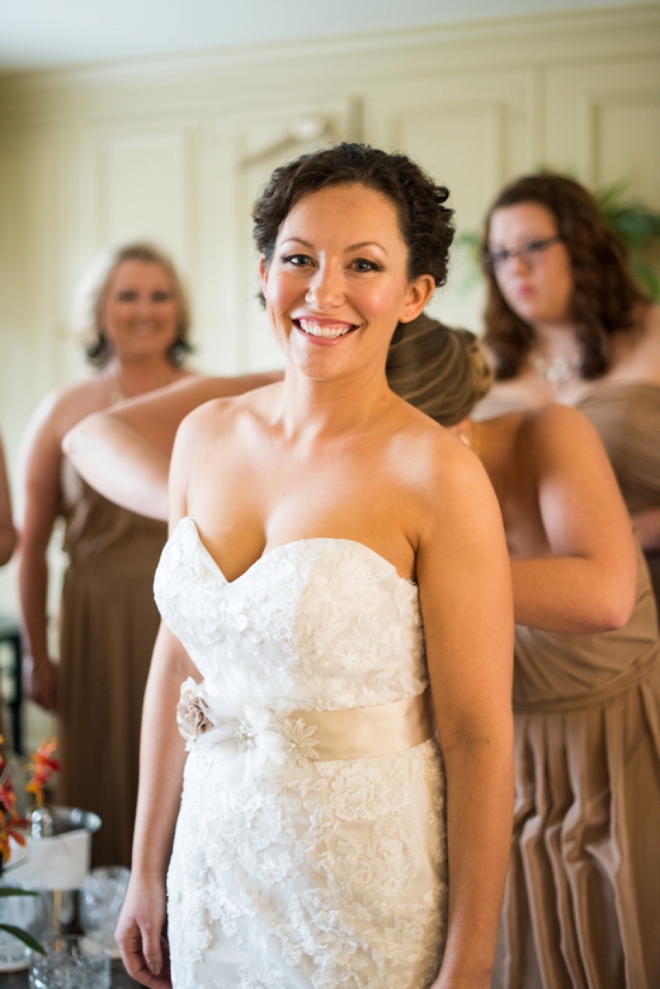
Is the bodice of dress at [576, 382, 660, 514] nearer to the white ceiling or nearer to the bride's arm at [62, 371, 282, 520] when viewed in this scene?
the bride's arm at [62, 371, 282, 520]

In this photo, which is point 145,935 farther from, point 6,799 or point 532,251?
point 532,251

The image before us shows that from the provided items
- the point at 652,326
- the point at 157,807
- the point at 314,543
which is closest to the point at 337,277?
the point at 314,543

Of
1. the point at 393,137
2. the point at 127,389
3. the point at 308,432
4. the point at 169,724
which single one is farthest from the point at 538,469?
the point at 393,137

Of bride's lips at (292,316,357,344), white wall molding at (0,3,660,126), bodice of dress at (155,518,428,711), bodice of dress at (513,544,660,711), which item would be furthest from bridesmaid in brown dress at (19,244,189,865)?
white wall molding at (0,3,660,126)

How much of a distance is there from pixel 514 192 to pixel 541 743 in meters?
1.41

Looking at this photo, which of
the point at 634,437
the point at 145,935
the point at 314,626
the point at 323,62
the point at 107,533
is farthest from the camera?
the point at 323,62

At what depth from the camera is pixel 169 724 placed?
56.4 inches

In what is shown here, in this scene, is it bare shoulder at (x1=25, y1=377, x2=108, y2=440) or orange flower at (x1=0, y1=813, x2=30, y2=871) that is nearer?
orange flower at (x1=0, y1=813, x2=30, y2=871)

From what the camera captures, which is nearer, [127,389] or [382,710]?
[382,710]

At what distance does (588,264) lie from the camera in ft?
8.11

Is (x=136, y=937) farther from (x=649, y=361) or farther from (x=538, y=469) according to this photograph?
(x=649, y=361)

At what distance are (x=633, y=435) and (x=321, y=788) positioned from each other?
141 cm

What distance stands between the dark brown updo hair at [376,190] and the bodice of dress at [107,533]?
A: 161 cm

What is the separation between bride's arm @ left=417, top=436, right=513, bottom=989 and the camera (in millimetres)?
1141
